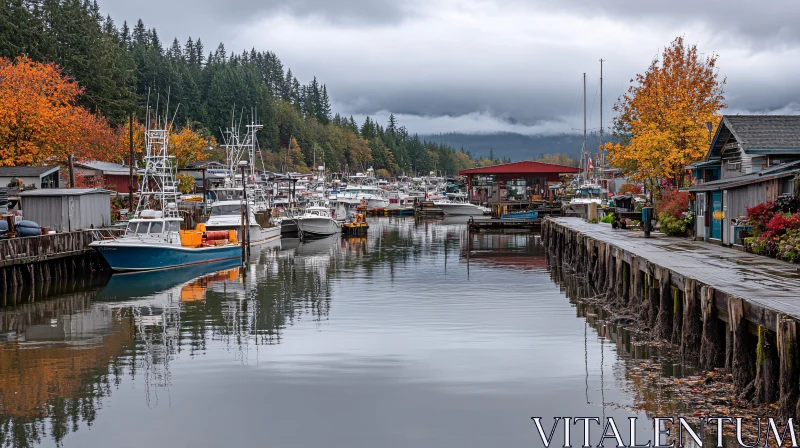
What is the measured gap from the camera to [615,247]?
107ft

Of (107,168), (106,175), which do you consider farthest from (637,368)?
(106,175)

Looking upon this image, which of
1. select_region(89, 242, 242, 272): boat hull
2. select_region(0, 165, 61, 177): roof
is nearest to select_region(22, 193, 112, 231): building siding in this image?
select_region(89, 242, 242, 272): boat hull

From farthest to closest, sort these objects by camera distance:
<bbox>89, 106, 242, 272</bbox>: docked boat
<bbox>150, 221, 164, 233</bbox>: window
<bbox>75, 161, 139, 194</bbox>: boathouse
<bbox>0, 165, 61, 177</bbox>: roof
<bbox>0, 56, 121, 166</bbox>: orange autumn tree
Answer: <bbox>75, 161, 139, 194</bbox>: boathouse
<bbox>0, 56, 121, 166</bbox>: orange autumn tree
<bbox>0, 165, 61, 177</bbox>: roof
<bbox>150, 221, 164, 233</bbox>: window
<bbox>89, 106, 242, 272</bbox>: docked boat

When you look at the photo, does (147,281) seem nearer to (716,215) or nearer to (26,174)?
(26,174)

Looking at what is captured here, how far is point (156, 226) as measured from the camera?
44156mm

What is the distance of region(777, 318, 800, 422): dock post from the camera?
14.4 metres

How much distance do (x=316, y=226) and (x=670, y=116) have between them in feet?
111

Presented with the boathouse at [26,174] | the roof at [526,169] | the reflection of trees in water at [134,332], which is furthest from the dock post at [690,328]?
the roof at [526,169]

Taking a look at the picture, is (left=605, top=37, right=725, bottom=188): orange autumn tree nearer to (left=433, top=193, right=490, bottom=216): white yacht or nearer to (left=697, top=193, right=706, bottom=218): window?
(left=697, top=193, right=706, bottom=218): window

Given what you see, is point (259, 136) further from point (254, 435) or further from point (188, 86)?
point (254, 435)

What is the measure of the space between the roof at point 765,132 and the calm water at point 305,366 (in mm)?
10120

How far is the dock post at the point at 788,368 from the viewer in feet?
47.4

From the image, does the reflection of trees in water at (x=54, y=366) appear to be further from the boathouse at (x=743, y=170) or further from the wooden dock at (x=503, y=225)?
the wooden dock at (x=503, y=225)

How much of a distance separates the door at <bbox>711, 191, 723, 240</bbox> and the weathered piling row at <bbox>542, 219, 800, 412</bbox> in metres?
5.30
